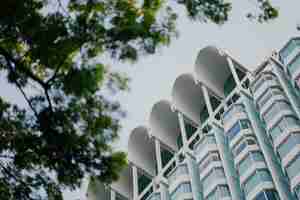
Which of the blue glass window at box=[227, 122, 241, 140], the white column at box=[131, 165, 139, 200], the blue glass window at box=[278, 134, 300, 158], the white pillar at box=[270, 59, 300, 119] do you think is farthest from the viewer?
the white column at box=[131, 165, 139, 200]

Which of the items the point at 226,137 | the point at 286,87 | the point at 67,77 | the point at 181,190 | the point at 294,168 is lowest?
the point at 67,77

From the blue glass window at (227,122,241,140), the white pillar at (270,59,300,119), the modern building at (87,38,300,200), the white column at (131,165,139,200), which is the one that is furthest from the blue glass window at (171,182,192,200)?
the white pillar at (270,59,300,119)

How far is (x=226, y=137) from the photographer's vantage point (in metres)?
38.6

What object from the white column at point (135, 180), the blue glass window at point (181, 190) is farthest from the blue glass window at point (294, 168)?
the white column at point (135, 180)

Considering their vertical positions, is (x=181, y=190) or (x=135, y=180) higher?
(x=135, y=180)

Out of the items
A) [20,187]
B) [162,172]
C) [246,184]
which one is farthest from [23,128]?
[162,172]

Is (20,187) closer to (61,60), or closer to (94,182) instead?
(94,182)

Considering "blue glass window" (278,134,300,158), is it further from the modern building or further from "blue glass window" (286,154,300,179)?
"blue glass window" (286,154,300,179)

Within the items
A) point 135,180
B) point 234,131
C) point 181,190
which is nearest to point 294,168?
point 234,131

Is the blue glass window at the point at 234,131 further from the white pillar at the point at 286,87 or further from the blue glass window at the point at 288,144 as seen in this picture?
the blue glass window at the point at 288,144

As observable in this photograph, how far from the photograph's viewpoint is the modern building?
104 ft

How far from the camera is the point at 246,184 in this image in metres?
32.0

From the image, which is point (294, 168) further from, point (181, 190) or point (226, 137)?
point (181, 190)

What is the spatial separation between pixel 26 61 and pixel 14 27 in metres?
0.81
